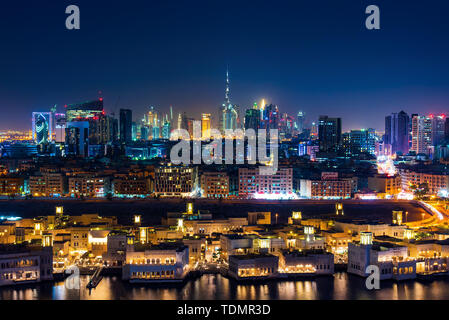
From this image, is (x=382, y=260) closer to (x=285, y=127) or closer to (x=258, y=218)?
(x=258, y=218)

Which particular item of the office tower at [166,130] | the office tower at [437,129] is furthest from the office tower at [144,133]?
the office tower at [437,129]

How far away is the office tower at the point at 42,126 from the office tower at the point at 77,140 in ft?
17.4

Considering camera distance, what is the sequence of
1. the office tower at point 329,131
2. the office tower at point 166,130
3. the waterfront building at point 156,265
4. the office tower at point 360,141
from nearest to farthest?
the waterfront building at point 156,265, the office tower at point 329,131, the office tower at point 360,141, the office tower at point 166,130

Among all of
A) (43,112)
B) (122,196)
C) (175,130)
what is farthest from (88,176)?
(175,130)

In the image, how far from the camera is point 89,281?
47.0ft

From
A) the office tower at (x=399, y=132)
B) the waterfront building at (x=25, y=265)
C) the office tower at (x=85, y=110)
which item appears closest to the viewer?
→ the waterfront building at (x=25, y=265)

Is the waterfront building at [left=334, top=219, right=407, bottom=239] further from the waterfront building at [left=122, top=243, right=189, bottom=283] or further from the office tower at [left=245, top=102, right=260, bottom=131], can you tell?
the office tower at [left=245, top=102, right=260, bottom=131]

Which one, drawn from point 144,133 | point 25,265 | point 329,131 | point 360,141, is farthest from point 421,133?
point 25,265

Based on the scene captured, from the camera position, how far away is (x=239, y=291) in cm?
1381

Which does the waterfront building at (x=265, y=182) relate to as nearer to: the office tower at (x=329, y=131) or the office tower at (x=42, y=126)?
the office tower at (x=329, y=131)

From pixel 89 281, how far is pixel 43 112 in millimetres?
59836

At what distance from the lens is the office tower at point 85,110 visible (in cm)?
6750

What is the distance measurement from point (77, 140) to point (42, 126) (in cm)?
1009
